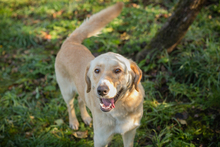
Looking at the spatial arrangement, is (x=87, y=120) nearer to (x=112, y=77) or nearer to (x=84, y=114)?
(x=84, y=114)

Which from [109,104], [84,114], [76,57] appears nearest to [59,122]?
[84,114]

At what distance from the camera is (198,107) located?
3.09m

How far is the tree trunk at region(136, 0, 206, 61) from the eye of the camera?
3318 millimetres

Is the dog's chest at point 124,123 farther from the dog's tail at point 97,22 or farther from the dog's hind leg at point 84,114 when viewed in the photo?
the dog's tail at point 97,22

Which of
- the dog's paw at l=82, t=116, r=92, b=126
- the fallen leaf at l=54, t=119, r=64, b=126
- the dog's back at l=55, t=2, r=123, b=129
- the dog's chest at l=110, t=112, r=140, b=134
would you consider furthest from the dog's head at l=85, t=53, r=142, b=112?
the fallen leaf at l=54, t=119, r=64, b=126

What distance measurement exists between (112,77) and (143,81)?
205cm

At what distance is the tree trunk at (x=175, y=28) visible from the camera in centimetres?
332

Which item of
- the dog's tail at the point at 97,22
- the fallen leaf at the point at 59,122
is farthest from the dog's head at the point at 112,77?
the fallen leaf at the point at 59,122

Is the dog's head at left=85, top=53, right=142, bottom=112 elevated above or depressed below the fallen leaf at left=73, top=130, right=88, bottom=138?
above

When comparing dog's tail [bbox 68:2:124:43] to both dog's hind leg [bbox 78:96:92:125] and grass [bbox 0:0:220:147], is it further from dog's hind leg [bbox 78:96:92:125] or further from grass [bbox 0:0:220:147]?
grass [bbox 0:0:220:147]

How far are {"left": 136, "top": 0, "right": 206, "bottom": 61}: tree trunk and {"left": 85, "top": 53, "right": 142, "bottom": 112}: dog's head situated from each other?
1963 mm

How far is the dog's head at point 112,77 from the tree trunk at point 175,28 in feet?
6.44

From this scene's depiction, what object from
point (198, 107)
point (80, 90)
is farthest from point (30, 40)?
point (198, 107)

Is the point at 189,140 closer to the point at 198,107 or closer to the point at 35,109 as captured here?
the point at 198,107
